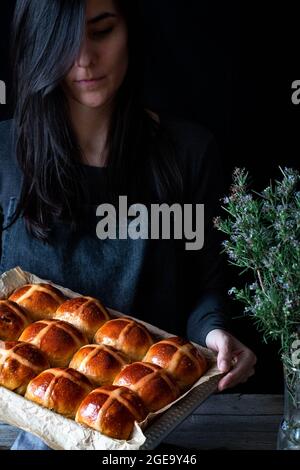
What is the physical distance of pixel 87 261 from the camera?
1606 millimetres

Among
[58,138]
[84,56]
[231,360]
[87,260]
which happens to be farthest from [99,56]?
[231,360]

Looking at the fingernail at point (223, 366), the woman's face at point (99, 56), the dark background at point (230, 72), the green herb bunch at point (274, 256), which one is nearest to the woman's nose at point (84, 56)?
the woman's face at point (99, 56)

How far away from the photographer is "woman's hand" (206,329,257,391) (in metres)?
1.25

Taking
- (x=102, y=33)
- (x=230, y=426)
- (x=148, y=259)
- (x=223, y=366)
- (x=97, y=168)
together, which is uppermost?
(x=102, y=33)

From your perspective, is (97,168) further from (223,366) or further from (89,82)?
(223,366)

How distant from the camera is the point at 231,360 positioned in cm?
127

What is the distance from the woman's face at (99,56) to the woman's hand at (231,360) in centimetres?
57

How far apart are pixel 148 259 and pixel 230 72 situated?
0.58 m

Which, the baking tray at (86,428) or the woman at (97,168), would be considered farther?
the woman at (97,168)

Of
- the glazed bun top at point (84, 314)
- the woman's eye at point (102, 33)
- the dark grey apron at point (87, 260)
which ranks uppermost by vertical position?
the woman's eye at point (102, 33)

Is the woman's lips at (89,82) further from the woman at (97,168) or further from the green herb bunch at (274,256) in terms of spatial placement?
the green herb bunch at (274,256)

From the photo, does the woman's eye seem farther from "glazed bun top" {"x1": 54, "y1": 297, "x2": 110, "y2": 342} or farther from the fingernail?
the fingernail

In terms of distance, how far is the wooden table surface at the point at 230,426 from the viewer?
124cm
